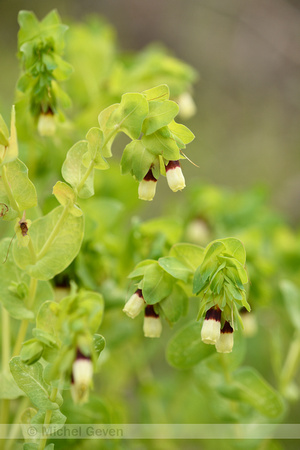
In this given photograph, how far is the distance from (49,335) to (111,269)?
46 centimetres

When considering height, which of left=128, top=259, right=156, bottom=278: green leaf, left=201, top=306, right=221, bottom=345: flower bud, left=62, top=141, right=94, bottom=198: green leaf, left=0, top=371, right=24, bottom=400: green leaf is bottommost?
left=0, top=371, right=24, bottom=400: green leaf

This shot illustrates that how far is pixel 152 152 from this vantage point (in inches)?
31.3

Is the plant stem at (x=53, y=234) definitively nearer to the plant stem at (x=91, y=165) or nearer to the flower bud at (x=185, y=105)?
the plant stem at (x=91, y=165)

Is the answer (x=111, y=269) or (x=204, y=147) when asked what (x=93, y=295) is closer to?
(x=111, y=269)

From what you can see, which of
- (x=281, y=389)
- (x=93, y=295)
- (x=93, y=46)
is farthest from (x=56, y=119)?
(x=281, y=389)

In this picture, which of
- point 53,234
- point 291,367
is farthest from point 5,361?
point 291,367

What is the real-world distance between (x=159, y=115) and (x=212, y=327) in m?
0.31

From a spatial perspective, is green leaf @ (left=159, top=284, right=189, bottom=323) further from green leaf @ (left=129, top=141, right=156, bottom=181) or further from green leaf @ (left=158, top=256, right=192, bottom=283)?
green leaf @ (left=129, top=141, right=156, bottom=181)

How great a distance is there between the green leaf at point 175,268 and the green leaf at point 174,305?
0.03 m

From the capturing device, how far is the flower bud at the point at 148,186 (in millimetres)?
810

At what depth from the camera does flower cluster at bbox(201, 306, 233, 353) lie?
769mm

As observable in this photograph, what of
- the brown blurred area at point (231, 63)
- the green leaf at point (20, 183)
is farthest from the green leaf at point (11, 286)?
the brown blurred area at point (231, 63)

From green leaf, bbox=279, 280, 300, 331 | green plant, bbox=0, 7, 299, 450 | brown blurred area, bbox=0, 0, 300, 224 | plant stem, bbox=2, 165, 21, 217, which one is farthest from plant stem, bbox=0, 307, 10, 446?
brown blurred area, bbox=0, 0, 300, 224

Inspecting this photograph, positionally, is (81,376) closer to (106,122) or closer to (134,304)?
(134,304)
